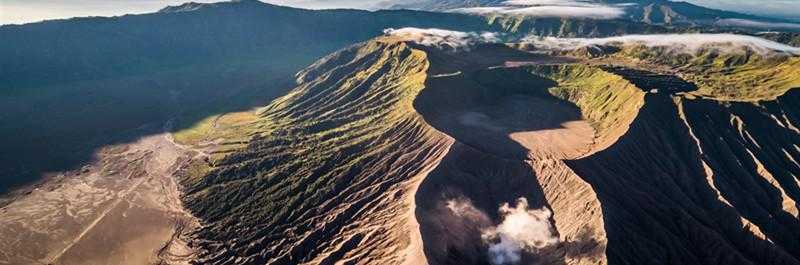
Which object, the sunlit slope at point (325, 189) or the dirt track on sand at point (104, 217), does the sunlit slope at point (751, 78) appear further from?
the dirt track on sand at point (104, 217)

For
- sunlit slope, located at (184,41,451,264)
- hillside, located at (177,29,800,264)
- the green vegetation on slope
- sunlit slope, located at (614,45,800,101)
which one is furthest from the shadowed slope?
sunlit slope, located at (614,45,800,101)

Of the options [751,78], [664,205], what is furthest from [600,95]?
[664,205]

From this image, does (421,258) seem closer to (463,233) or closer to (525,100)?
(463,233)

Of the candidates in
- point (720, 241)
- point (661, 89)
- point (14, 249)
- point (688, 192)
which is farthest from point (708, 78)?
point (14, 249)

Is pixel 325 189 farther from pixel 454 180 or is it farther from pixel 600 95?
pixel 600 95

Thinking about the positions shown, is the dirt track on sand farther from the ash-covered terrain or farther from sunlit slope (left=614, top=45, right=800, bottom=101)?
sunlit slope (left=614, top=45, right=800, bottom=101)

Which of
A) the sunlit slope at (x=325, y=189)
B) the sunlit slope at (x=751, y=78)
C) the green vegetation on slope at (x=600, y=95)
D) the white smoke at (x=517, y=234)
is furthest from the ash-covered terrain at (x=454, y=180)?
the sunlit slope at (x=751, y=78)
